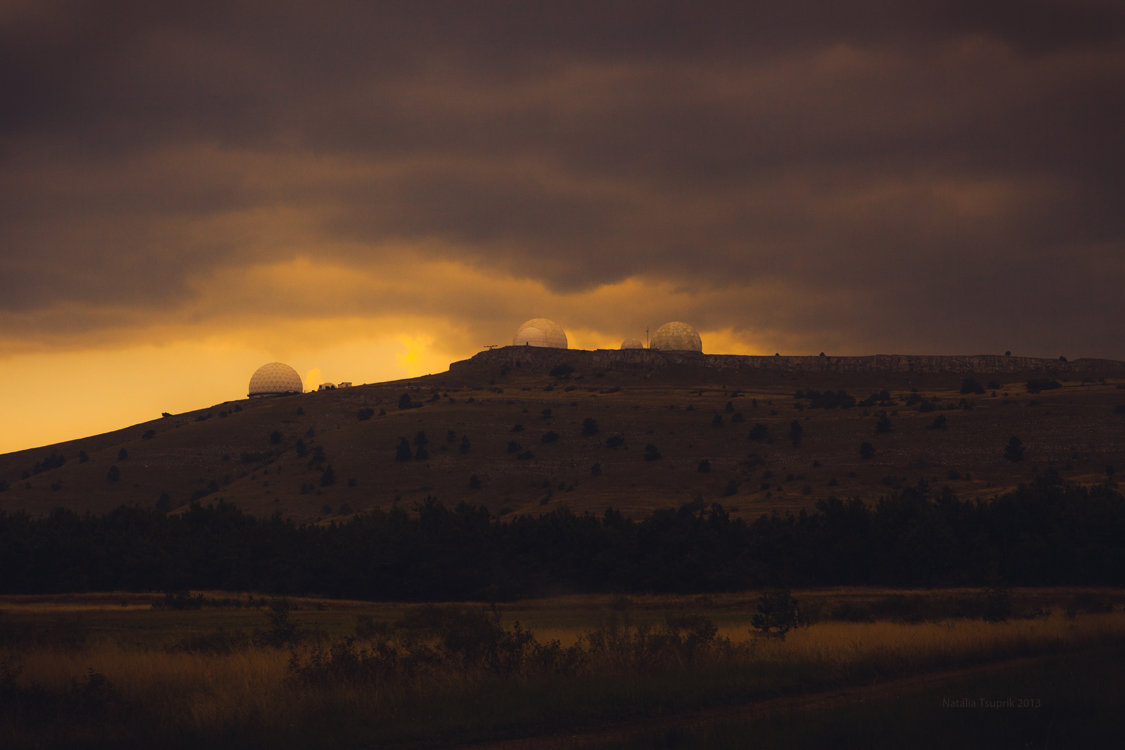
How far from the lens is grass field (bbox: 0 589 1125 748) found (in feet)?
59.8

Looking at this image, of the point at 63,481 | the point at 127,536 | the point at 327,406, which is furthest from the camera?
the point at 327,406

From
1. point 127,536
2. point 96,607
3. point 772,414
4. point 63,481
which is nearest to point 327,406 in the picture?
point 63,481

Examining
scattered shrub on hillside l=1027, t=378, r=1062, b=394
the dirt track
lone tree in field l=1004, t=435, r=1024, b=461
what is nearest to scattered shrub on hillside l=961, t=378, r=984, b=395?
scattered shrub on hillside l=1027, t=378, r=1062, b=394

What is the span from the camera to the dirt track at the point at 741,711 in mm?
17281

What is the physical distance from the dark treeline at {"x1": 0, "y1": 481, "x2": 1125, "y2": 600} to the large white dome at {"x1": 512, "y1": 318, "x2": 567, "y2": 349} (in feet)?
359

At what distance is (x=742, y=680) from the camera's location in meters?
21.8

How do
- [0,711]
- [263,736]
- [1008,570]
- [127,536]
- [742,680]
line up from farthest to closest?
[127,536] < [1008,570] < [742,680] < [0,711] < [263,736]

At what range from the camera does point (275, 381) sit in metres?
181

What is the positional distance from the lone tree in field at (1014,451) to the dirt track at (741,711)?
90.4m

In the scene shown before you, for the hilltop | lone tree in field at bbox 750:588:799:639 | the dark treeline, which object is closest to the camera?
lone tree in field at bbox 750:588:799:639

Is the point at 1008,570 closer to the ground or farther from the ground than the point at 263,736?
closer to the ground

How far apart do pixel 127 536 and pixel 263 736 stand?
6065 centimetres

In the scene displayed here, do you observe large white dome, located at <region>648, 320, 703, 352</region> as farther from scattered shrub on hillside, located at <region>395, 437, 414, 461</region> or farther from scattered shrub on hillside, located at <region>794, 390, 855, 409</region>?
scattered shrub on hillside, located at <region>395, 437, 414, 461</region>

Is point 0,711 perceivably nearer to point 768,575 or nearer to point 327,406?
point 768,575
